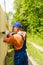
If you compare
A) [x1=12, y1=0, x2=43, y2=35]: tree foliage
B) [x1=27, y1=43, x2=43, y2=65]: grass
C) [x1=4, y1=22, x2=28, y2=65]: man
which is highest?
[x1=4, y1=22, x2=28, y2=65]: man

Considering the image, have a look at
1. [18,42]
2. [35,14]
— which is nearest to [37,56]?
[18,42]

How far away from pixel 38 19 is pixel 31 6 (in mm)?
2092

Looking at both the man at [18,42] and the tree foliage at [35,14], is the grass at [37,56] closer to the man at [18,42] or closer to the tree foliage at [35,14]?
the man at [18,42]

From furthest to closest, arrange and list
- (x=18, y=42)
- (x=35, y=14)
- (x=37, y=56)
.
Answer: (x=35, y=14) → (x=37, y=56) → (x=18, y=42)

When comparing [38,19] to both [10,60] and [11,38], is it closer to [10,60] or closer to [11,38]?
[10,60]

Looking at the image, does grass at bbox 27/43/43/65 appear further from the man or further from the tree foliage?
the tree foliage

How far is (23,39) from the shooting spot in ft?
22.9

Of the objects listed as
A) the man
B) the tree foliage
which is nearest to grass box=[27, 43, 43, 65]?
the man

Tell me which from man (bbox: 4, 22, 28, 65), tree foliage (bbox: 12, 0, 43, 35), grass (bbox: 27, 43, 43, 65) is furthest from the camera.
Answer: tree foliage (bbox: 12, 0, 43, 35)

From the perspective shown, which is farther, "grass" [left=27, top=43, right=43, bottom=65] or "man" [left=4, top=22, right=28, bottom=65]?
"grass" [left=27, top=43, right=43, bottom=65]

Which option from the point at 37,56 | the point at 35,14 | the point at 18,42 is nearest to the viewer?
the point at 18,42

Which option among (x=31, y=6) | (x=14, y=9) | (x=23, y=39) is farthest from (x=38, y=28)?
(x=23, y=39)

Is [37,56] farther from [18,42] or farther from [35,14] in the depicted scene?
[35,14]

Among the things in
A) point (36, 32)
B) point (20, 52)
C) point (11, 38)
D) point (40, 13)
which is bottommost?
point (36, 32)
